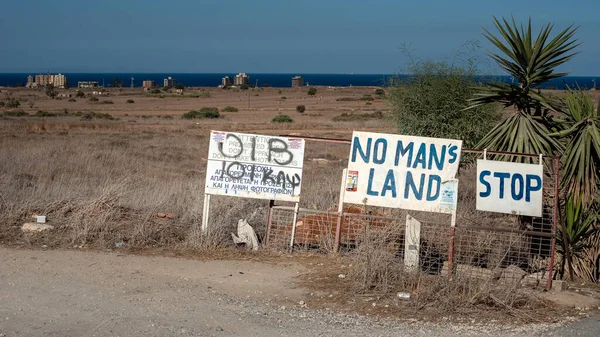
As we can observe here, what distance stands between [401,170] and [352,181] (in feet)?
2.13

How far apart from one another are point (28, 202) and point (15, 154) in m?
10.3

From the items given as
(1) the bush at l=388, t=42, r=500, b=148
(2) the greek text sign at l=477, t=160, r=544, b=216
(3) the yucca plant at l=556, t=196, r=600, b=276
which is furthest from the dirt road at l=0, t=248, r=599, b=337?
(1) the bush at l=388, t=42, r=500, b=148

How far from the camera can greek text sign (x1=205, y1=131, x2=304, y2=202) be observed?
10.0 m

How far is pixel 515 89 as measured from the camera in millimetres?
10367

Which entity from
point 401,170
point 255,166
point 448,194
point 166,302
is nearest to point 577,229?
point 448,194

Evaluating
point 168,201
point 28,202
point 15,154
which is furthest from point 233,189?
point 15,154

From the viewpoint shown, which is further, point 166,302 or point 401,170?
point 401,170

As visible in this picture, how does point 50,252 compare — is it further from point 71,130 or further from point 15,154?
point 71,130

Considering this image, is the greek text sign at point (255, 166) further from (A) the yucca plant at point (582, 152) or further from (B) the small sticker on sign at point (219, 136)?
(A) the yucca plant at point (582, 152)

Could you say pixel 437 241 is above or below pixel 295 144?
below

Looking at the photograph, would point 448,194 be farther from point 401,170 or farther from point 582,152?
point 582,152

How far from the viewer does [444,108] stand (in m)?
15.7

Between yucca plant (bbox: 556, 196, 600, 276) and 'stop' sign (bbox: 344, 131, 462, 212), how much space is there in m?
1.72

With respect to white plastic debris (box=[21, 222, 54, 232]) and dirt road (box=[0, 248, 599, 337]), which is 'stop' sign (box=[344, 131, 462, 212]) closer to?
dirt road (box=[0, 248, 599, 337])
